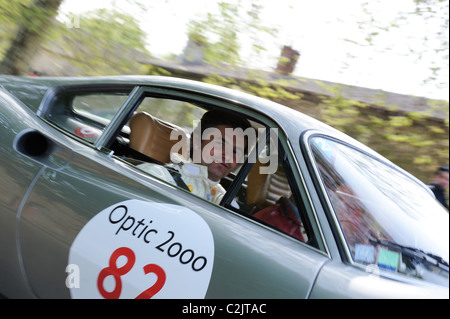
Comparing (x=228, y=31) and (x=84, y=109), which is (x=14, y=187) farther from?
(x=228, y=31)

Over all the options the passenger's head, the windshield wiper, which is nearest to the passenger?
the passenger's head

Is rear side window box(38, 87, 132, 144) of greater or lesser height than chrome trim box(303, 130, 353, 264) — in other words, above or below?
below

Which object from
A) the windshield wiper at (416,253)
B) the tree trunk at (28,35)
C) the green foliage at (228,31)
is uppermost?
the green foliage at (228,31)

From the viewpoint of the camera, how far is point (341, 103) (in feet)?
22.0

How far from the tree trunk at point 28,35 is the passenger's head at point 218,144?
22.6ft

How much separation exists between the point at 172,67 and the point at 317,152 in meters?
9.98

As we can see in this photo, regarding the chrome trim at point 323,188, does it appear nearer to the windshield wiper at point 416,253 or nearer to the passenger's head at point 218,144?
the windshield wiper at point 416,253

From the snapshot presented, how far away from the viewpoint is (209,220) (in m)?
1.56

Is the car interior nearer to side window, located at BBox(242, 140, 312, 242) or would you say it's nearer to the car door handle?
side window, located at BBox(242, 140, 312, 242)

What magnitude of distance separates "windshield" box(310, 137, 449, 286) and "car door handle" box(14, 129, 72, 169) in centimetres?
114

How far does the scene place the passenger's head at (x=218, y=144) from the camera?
2123mm

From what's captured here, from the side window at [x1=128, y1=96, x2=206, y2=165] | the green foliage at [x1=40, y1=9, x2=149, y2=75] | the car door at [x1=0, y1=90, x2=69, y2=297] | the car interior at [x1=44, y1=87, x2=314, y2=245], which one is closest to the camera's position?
the car interior at [x1=44, y1=87, x2=314, y2=245]

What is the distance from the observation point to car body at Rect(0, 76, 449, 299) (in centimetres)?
138

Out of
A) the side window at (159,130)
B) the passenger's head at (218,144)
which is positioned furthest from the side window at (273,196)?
the side window at (159,130)
